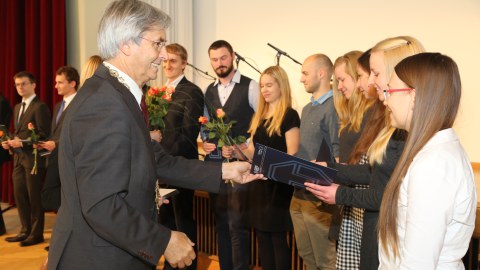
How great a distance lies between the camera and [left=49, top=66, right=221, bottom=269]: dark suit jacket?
150 centimetres

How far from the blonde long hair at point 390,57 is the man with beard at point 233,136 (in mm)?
1496

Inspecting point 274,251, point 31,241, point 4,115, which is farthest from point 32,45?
point 274,251

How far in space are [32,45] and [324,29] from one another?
13.7ft

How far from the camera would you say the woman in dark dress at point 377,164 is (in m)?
2.00

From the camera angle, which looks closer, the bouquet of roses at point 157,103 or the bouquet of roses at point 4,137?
the bouquet of roses at point 157,103

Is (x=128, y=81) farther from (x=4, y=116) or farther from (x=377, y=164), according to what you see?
(x=4, y=116)

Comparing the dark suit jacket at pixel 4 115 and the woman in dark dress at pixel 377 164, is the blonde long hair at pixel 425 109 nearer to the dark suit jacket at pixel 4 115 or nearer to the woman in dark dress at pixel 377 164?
the woman in dark dress at pixel 377 164

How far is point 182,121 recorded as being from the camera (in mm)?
3850

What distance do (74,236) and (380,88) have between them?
134 cm

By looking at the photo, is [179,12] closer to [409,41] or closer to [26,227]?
[26,227]

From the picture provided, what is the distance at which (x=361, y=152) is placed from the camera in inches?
97.3

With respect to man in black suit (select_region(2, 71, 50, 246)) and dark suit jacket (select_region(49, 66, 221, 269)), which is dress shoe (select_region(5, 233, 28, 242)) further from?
dark suit jacket (select_region(49, 66, 221, 269))

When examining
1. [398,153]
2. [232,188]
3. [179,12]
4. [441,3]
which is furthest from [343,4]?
[398,153]

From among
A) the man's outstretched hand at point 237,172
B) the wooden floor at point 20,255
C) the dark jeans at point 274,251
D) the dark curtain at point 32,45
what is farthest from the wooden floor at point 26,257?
the dark curtain at point 32,45
